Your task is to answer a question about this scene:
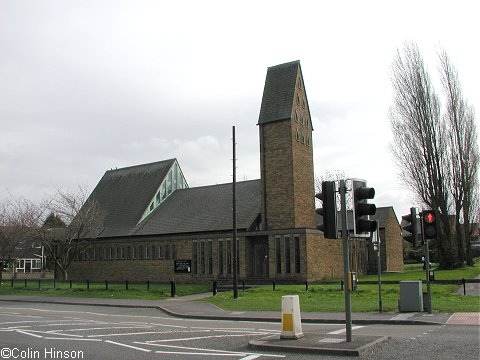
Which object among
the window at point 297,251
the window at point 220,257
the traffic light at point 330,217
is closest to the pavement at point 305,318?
the traffic light at point 330,217

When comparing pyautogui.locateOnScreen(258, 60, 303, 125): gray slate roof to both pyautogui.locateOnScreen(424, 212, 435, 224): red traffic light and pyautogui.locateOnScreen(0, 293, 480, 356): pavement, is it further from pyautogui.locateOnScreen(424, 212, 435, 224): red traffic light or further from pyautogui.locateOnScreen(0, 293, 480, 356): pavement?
pyautogui.locateOnScreen(424, 212, 435, 224): red traffic light

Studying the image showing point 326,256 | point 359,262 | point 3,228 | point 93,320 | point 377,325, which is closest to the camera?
point 377,325

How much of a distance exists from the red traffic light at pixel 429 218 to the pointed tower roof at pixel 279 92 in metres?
25.7

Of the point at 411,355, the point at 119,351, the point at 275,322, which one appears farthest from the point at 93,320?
the point at 411,355

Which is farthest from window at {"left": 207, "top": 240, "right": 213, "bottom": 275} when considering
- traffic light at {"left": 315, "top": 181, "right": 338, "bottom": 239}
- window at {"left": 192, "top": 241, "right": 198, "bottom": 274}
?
traffic light at {"left": 315, "top": 181, "right": 338, "bottom": 239}

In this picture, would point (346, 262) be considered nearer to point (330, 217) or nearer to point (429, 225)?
point (330, 217)

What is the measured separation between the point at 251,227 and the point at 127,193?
2003cm

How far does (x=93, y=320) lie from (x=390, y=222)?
144 feet

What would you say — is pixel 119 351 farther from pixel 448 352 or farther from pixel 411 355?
pixel 448 352

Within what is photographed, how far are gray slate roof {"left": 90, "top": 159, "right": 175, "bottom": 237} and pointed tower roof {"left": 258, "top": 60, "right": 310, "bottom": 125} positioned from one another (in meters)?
17.3

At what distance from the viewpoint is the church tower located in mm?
40000

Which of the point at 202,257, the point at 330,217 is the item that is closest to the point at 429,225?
the point at 330,217

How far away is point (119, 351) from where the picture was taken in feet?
34.7

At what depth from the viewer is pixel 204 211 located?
47.4m
